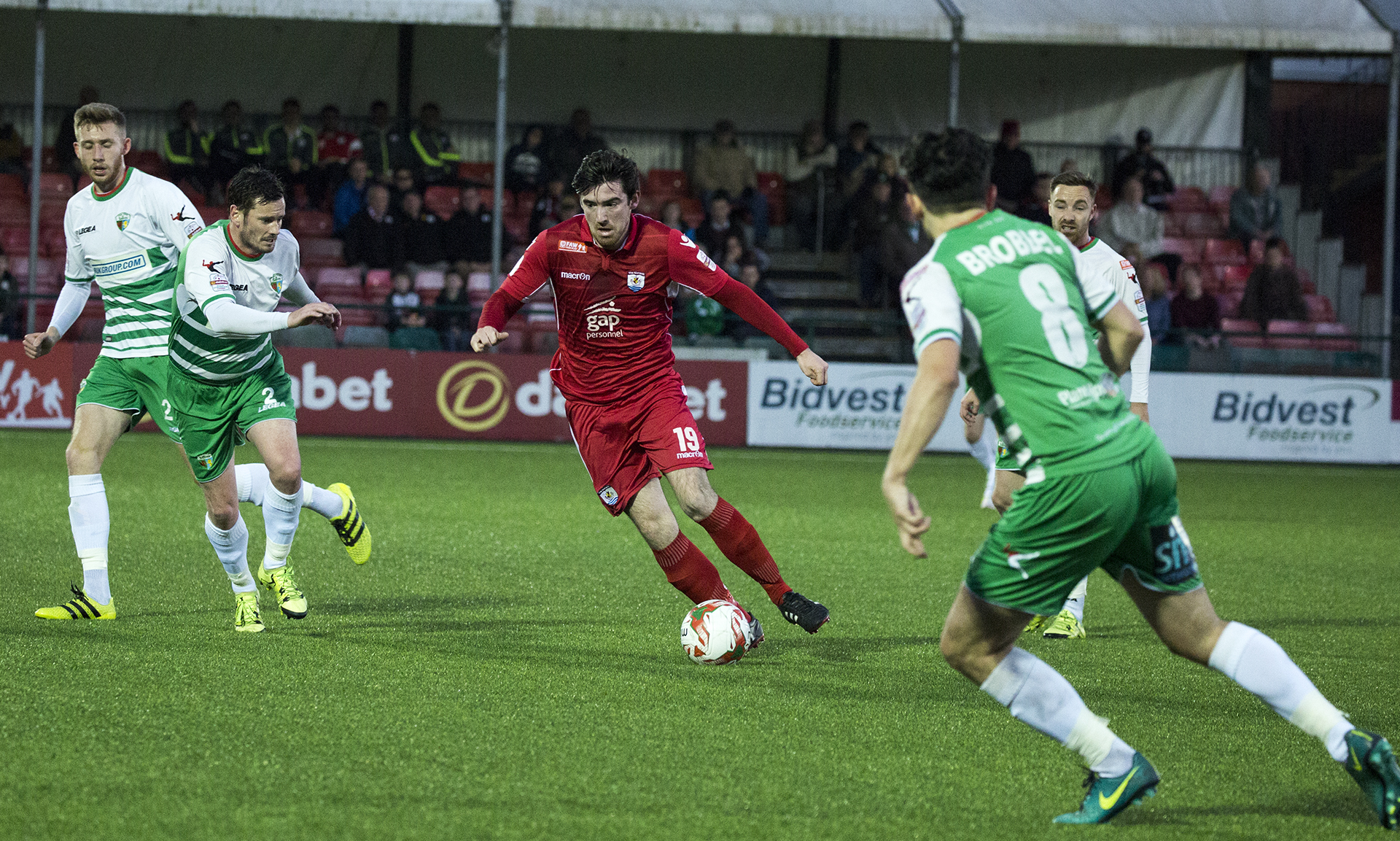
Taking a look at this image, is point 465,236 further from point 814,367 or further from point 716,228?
point 814,367

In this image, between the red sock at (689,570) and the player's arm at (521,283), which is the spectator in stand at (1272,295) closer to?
the red sock at (689,570)

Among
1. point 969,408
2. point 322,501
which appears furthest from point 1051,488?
point 322,501

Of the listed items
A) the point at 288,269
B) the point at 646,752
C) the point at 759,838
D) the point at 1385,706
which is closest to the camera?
the point at 759,838

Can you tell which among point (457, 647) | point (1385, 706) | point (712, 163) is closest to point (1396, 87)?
point (712, 163)

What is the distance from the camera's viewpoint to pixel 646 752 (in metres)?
4.37

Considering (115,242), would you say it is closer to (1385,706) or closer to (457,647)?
(457,647)

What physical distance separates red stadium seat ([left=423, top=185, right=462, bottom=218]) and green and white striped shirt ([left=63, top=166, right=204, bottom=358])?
1165 cm

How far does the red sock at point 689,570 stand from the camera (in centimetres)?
588

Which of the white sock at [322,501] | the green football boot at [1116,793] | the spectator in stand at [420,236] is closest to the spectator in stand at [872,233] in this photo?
the spectator in stand at [420,236]

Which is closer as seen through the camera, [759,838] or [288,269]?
[759,838]

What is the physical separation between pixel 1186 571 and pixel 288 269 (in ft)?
13.5

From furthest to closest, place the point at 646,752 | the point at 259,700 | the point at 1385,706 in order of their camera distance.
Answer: the point at 1385,706 → the point at 259,700 → the point at 646,752

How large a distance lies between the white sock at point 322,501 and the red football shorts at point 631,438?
4.64ft

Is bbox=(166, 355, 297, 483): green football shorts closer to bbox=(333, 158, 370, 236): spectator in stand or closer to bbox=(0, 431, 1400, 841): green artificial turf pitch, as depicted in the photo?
bbox=(0, 431, 1400, 841): green artificial turf pitch
